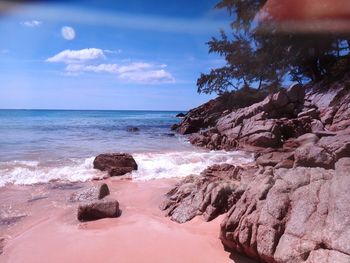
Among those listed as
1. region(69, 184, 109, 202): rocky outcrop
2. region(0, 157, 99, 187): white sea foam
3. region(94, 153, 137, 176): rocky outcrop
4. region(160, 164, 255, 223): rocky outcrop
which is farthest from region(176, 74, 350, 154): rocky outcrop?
region(69, 184, 109, 202): rocky outcrop

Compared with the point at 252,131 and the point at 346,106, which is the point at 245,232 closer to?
the point at 252,131

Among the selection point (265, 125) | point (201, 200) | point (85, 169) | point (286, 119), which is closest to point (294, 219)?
point (201, 200)

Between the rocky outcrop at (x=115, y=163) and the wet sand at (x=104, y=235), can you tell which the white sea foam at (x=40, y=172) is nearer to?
the rocky outcrop at (x=115, y=163)

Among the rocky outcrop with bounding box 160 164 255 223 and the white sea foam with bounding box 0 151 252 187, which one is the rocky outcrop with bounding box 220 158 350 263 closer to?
the rocky outcrop with bounding box 160 164 255 223

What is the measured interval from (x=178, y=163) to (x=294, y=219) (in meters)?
8.63

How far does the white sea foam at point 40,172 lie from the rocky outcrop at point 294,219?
679 cm

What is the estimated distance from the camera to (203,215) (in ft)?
20.9

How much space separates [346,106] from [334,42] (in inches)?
333

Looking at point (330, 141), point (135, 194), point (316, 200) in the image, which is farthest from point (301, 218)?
point (330, 141)

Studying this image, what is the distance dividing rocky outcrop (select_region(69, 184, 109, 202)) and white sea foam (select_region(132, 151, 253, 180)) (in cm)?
215

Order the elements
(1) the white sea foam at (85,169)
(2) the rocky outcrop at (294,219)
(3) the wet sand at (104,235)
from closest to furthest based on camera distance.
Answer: (2) the rocky outcrop at (294,219)
(3) the wet sand at (104,235)
(1) the white sea foam at (85,169)

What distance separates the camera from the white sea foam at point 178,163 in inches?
428

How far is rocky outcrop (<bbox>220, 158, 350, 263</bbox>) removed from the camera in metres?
3.71

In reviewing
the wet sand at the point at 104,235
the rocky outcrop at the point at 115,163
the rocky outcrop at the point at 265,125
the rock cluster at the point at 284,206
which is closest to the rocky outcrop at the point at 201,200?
the rock cluster at the point at 284,206
